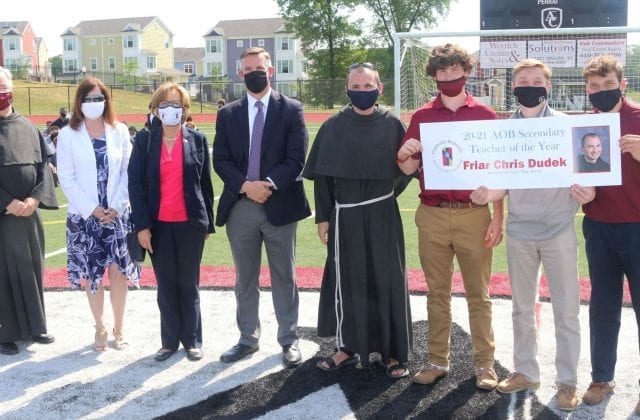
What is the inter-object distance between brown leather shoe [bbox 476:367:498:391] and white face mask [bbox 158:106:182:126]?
8.84 feet

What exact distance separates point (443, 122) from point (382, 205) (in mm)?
716

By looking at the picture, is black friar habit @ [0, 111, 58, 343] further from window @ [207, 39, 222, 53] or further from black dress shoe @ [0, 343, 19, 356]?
window @ [207, 39, 222, 53]

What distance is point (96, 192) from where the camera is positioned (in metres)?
5.11

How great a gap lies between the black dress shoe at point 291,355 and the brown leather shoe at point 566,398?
5.80 feet

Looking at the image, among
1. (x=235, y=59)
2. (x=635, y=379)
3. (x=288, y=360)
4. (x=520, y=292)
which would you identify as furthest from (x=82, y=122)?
(x=235, y=59)

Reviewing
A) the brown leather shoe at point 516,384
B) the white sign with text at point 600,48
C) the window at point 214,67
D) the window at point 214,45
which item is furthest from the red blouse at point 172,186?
the window at point 214,45

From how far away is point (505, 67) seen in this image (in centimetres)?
1073

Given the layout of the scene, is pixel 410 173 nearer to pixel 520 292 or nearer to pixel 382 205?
pixel 382 205

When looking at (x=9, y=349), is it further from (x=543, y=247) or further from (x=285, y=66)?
(x=285, y=66)

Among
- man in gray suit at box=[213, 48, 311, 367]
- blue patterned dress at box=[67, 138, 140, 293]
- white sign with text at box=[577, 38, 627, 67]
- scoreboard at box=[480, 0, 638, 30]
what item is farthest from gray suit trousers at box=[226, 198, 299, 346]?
scoreboard at box=[480, 0, 638, 30]

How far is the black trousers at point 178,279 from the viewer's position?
509cm

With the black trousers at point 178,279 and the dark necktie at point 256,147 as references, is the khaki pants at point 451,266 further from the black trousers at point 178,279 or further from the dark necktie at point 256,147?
the black trousers at point 178,279

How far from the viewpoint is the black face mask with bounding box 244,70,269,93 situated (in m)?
4.98

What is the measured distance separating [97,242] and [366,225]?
6.68 feet
